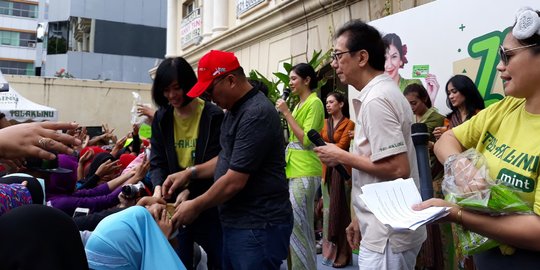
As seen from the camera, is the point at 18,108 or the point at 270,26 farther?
the point at 18,108

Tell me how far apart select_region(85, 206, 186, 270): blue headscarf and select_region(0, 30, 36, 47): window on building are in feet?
184

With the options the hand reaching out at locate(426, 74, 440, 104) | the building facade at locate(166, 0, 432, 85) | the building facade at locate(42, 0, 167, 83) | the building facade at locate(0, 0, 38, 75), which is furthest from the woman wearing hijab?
the building facade at locate(0, 0, 38, 75)

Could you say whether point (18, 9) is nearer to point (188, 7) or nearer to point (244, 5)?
point (188, 7)

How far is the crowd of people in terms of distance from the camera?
→ 159 cm

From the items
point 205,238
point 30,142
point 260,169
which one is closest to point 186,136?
point 205,238

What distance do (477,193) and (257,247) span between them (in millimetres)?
1270

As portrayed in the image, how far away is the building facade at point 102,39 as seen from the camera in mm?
28141

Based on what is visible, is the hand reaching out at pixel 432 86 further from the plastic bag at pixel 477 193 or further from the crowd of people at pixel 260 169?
the plastic bag at pixel 477 193

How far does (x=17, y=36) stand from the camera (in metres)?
50.7

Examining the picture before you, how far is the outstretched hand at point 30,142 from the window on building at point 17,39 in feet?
184

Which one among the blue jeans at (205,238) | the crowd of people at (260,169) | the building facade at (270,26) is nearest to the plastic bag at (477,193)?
the crowd of people at (260,169)

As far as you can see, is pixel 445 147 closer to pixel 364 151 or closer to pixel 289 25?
pixel 364 151

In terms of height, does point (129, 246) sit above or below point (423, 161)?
below

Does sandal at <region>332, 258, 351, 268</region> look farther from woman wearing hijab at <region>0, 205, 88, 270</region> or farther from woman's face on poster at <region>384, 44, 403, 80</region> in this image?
woman wearing hijab at <region>0, 205, 88, 270</region>
